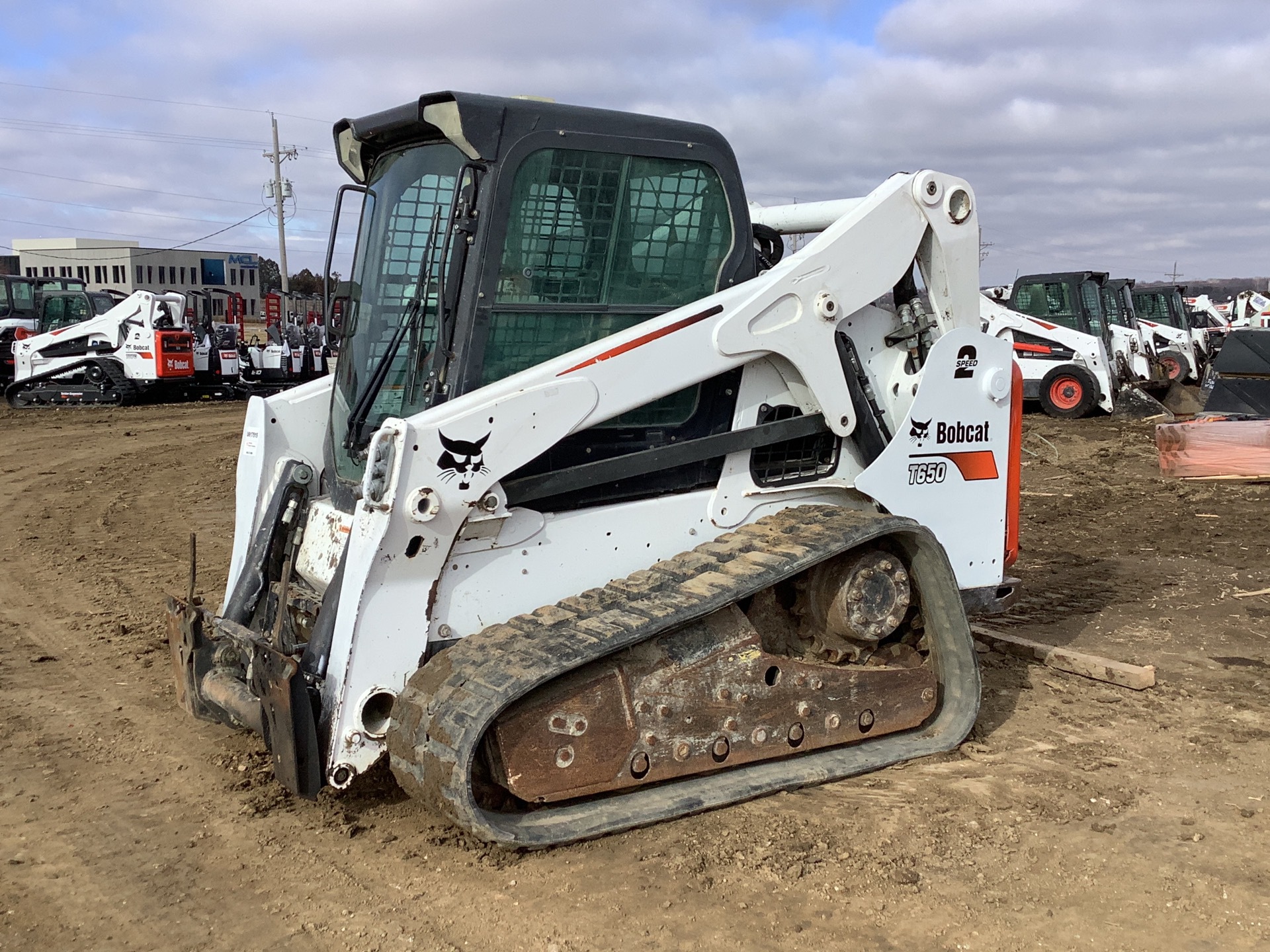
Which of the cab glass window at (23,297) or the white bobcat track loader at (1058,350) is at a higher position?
the cab glass window at (23,297)

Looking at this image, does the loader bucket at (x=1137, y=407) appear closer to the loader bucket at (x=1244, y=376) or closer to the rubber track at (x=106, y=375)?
the loader bucket at (x=1244, y=376)

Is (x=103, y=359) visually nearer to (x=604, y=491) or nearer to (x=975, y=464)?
(x=604, y=491)

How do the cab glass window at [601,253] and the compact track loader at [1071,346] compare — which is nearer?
the cab glass window at [601,253]

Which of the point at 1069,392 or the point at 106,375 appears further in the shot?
the point at 106,375

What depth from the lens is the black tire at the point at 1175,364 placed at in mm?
22281

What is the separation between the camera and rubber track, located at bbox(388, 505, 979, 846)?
146 inches

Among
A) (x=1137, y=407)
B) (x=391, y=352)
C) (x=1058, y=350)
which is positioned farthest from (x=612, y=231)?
(x=1137, y=407)

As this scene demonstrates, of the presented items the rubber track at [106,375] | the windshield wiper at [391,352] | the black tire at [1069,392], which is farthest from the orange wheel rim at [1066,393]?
the windshield wiper at [391,352]

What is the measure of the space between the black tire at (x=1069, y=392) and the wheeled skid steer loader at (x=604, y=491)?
15.0m

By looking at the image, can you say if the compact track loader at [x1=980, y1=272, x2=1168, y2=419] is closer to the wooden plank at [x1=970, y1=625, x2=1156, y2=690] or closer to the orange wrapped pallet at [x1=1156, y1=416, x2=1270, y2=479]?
the orange wrapped pallet at [x1=1156, y1=416, x2=1270, y2=479]

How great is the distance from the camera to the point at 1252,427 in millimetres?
12758

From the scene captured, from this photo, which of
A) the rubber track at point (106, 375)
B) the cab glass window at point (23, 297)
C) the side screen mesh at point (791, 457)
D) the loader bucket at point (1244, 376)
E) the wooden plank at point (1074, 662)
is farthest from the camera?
the cab glass window at point (23, 297)

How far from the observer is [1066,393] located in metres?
19.5

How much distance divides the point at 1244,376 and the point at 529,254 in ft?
38.1
